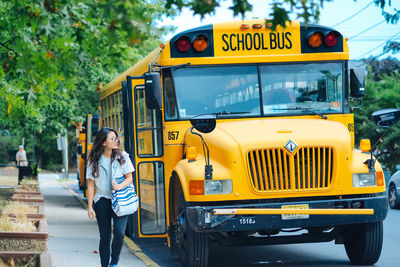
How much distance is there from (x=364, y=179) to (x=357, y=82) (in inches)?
64.4

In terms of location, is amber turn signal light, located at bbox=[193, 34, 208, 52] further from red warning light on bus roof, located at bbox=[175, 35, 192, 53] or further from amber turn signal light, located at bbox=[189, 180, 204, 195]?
amber turn signal light, located at bbox=[189, 180, 204, 195]

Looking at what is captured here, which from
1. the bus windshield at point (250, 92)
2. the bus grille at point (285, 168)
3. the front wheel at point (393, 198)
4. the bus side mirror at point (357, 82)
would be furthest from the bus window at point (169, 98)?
the front wheel at point (393, 198)

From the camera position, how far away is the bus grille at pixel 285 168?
773 cm

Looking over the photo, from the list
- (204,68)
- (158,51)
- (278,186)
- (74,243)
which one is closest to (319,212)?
(278,186)

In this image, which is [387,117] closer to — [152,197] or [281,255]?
[281,255]

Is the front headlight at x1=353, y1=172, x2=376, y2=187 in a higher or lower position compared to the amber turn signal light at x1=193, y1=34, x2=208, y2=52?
lower

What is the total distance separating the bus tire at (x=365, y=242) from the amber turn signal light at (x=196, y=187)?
2038 mm

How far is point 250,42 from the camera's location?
909 cm

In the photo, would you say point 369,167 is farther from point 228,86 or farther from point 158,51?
point 158,51

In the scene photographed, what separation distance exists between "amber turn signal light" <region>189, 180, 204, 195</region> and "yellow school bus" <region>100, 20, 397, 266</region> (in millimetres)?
11

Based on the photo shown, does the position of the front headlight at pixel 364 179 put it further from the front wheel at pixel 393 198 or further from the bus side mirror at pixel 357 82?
the front wheel at pixel 393 198

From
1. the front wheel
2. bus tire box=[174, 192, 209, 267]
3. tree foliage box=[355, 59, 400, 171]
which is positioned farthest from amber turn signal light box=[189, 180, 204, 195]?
tree foliage box=[355, 59, 400, 171]

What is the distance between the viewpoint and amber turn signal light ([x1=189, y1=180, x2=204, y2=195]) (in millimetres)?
7684

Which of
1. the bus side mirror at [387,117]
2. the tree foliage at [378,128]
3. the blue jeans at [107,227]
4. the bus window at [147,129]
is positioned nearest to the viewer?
the blue jeans at [107,227]
